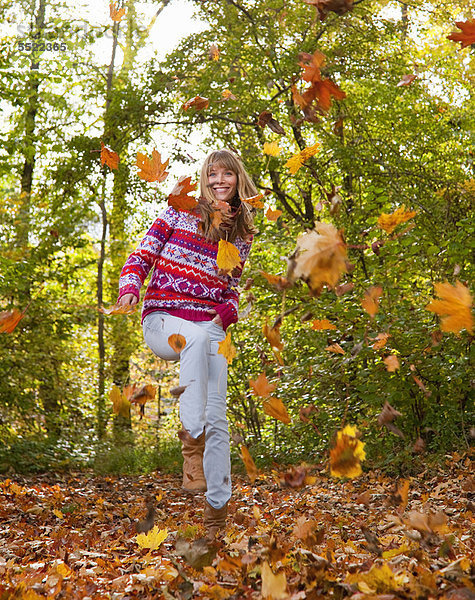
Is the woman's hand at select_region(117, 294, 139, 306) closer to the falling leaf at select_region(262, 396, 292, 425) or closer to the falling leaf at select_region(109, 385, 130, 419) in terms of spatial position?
the falling leaf at select_region(109, 385, 130, 419)

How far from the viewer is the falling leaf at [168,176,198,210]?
10.5 ft

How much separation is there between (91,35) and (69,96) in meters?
0.86

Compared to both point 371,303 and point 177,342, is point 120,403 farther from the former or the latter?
point 371,303

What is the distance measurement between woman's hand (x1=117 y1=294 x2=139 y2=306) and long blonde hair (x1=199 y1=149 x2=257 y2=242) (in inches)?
20.9

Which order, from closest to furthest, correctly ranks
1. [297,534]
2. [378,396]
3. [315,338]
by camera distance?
[297,534] → [378,396] → [315,338]

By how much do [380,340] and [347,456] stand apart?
2.81 metres

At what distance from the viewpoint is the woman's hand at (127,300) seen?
2.97 metres

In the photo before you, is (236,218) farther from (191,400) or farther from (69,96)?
(69,96)

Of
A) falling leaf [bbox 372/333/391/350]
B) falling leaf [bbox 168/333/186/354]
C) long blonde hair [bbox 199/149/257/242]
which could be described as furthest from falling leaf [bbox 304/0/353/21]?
falling leaf [bbox 372/333/391/350]

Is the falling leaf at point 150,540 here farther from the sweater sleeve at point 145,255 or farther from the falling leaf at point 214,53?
the falling leaf at point 214,53

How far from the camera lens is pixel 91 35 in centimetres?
816

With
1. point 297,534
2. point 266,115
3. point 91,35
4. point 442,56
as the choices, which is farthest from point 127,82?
point 297,534

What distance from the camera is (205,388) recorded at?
2961 millimetres

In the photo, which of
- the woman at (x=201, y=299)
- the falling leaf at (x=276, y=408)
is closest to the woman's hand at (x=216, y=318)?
the woman at (x=201, y=299)
